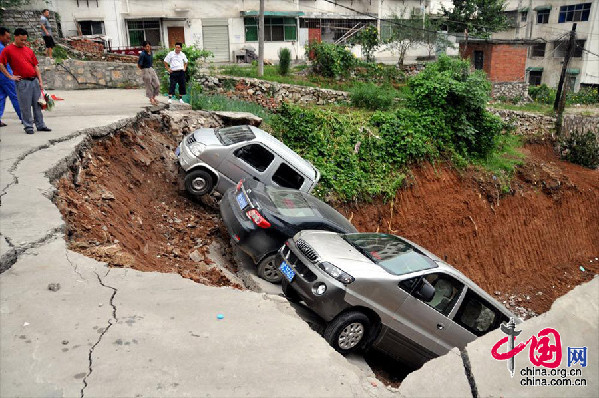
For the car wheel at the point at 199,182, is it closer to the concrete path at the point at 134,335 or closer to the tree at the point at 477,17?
the concrete path at the point at 134,335

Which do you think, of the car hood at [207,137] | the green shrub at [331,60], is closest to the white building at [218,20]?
the green shrub at [331,60]

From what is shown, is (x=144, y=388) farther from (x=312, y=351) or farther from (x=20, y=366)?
(x=312, y=351)

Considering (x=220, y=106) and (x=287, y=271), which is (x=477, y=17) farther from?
(x=287, y=271)

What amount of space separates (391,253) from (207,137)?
495cm

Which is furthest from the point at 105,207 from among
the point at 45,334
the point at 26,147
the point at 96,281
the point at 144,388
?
the point at 144,388

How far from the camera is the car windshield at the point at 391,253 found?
612cm

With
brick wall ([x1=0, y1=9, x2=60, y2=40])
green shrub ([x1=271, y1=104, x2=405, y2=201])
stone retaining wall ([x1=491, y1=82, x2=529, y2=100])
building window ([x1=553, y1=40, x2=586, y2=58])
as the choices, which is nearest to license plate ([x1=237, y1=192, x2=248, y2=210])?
green shrub ([x1=271, y1=104, x2=405, y2=201])

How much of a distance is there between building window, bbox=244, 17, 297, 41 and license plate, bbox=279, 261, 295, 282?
25.7 m

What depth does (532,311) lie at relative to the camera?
12.3 metres

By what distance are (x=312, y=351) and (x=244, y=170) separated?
5.88 m

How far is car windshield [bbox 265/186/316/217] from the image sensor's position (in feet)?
24.5

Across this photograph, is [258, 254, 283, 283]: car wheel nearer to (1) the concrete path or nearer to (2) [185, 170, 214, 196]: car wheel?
(1) the concrete path

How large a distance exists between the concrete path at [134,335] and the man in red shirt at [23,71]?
11.8 feet

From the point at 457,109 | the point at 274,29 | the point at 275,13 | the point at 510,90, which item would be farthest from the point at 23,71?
the point at 510,90
